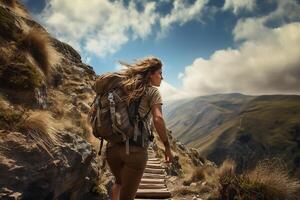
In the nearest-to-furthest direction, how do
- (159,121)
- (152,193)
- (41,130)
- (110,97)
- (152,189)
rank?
(159,121) → (110,97) → (41,130) → (152,193) → (152,189)

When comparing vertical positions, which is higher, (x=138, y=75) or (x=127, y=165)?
(x=138, y=75)

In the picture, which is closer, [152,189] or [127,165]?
[127,165]

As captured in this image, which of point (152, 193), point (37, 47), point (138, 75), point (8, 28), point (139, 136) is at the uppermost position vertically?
point (8, 28)

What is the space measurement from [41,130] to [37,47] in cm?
500

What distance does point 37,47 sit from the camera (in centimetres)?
988

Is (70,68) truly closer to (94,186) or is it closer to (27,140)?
(94,186)

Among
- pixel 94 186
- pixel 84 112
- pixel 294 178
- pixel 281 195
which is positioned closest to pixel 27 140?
pixel 94 186

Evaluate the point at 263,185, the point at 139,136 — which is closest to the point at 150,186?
the point at 263,185

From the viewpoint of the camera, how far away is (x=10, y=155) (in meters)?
4.71

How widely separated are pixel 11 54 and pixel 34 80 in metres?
1.19

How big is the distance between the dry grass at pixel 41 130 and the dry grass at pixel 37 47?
164 inches

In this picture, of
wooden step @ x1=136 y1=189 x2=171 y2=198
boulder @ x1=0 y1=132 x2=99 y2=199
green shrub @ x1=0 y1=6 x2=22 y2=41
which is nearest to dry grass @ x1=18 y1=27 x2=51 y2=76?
green shrub @ x1=0 y1=6 x2=22 y2=41

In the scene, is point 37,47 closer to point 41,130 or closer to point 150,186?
point 41,130

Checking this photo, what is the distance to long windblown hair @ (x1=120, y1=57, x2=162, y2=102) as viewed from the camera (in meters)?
4.49
